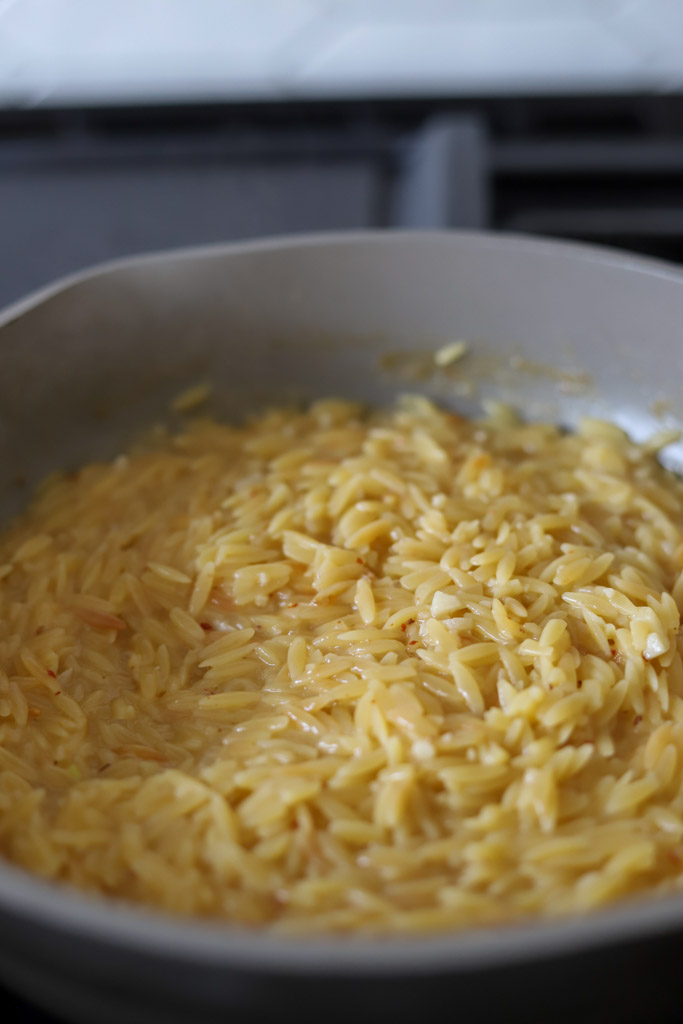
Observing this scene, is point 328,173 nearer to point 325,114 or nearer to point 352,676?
point 325,114

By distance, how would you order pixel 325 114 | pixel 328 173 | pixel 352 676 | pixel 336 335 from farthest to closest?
pixel 325 114, pixel 328 173, pixel 336 335, pixel 352 676

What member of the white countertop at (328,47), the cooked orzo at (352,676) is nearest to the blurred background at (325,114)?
the white countertop at (328,47)

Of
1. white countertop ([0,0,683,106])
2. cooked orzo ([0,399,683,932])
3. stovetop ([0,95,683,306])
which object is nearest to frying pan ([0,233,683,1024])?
cooked orzo ([0,399,683,932])

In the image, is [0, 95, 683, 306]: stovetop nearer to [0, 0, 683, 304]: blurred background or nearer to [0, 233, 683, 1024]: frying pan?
[0, 0, 683, 304]: blurred background

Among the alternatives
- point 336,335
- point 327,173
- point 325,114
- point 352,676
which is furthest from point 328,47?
point 352,676

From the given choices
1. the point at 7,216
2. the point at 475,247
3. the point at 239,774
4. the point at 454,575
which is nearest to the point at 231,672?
the point at 239,774

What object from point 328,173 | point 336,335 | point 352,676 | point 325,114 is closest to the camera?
point 352,676

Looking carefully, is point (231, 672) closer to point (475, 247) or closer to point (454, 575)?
point (454, 575)

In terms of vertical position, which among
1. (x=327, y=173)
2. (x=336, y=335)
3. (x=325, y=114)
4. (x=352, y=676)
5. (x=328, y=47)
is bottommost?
(x=352, y=676)
